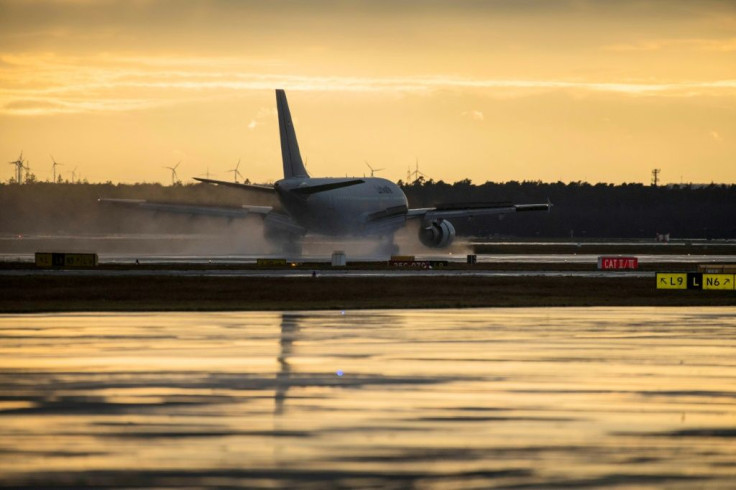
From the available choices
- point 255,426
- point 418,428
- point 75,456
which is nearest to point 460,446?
point 418,428

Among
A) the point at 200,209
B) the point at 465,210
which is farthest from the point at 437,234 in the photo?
the point at 200,209

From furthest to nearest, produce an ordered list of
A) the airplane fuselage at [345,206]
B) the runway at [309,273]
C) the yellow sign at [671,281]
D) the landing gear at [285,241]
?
the landing gear at [285,241] < the airplane fuselage at [345,206] < the runway at [309,273] < the yellow sign at [671,281]

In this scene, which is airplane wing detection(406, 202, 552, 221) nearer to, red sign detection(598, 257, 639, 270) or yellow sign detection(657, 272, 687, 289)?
red sign detection(598, 257, 639, 270)

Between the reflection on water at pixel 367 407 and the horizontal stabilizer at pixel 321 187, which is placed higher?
the horizontal stabilizer at pixel 321 187

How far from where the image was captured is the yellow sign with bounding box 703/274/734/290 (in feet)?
223

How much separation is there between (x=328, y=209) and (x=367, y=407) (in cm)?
9228

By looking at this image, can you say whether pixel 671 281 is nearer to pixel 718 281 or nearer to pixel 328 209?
pixel 718 281

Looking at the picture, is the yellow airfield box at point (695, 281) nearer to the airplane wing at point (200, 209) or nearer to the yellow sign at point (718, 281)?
the yellow sign at point (718, 281)

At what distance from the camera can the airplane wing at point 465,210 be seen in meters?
124

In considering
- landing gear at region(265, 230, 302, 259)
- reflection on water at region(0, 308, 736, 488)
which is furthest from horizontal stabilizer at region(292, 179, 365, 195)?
reflection on water at region(0, 308, 736, 488)

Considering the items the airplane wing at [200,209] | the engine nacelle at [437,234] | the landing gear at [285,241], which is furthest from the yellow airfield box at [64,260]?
the engine nacelle at [437,234]

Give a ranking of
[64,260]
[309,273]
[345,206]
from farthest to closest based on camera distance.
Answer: [345,206] < [64,260] < [309,273]

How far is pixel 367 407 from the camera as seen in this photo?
956 inches

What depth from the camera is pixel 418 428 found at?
21.9 metres
